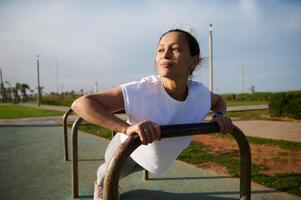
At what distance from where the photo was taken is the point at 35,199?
10.4 feet

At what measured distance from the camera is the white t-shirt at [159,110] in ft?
6.45

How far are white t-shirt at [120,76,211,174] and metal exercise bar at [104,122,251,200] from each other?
0.35m

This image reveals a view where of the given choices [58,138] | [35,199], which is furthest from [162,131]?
[58,138]

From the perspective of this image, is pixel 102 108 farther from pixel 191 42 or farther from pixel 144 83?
pixel 191 42

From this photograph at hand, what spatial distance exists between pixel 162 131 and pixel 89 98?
517 mm

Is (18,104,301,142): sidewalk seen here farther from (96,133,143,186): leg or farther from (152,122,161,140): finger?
(152,122,161,140): finger

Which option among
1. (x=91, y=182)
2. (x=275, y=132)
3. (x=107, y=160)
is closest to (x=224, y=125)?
(x=107, y=160)

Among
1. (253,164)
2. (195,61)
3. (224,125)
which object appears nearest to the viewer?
(224,125)

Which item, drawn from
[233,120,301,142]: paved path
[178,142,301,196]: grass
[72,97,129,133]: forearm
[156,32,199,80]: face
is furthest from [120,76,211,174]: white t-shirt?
[233,120,301,142]: paved path

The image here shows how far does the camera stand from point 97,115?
5.54 ft

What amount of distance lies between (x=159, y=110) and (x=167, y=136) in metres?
0.54

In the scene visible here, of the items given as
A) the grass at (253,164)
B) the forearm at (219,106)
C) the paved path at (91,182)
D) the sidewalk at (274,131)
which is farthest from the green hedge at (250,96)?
the forearm at (219,106)

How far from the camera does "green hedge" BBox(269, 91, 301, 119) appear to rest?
1348 centimetres

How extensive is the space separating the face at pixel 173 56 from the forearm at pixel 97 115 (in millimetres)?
527
